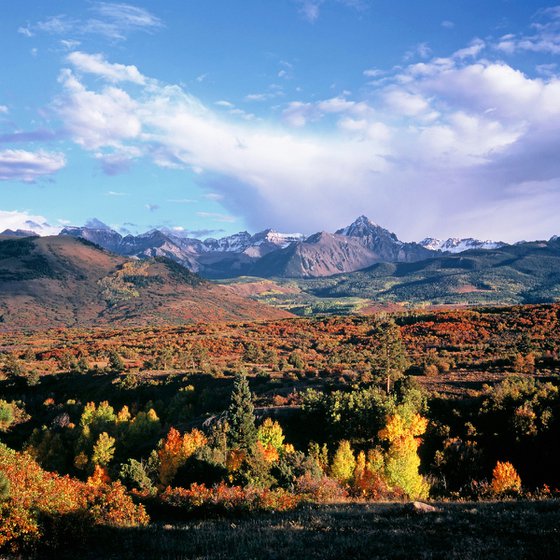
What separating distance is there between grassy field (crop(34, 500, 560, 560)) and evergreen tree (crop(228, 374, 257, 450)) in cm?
2591

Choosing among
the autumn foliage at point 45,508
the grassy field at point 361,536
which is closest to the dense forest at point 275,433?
the autumn foliage at point 45,508

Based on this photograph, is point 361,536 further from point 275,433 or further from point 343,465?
point 275,433

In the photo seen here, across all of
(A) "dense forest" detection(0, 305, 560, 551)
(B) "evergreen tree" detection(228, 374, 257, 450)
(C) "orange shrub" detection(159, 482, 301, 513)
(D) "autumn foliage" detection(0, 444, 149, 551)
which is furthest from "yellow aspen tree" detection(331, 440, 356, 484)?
(D) "autumn foliage" detection(0, 444, 149, 551)

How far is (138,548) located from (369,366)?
7648cm

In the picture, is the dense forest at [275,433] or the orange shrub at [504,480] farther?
the orange shrub at [504,480]

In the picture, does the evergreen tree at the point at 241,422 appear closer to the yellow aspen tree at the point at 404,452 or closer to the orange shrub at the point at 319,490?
the orange shrub at the point at 319,490

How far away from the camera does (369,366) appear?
3607 inches

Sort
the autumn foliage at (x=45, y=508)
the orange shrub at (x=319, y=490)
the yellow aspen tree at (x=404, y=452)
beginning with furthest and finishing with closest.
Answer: the yellow aspen tree at (x=404, y=452)
the orange shrub at (x=319, y=490)
the autumn foliage at (x=45, y=508)

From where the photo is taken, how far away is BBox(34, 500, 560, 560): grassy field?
15812 mm

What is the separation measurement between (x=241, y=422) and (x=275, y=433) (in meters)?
4.86

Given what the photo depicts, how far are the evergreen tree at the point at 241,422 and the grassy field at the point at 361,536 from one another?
25906mm

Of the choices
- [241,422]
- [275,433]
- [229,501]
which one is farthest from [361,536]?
[275,433]

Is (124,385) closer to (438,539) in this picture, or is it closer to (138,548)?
(138,548)

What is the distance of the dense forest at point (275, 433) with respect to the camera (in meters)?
27.0
